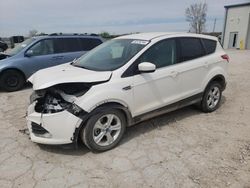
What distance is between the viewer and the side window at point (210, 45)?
506 cm

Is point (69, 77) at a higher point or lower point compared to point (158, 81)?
higher

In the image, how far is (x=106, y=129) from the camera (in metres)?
3.70

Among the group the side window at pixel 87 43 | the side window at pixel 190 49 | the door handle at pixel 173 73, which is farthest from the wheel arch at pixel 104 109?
the side window at pixel 87 43

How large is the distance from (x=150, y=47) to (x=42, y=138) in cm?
224

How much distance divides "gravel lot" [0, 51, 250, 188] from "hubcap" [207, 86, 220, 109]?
1.19 feet

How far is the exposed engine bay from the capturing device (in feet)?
11.3

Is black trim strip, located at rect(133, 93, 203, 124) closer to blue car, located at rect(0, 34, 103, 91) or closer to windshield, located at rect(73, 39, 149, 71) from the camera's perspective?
windshield, located at rect(73, 39, 149, 71)

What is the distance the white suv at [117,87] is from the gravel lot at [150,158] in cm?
30

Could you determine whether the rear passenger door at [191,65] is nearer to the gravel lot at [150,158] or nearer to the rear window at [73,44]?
the gravel lot at [150,158]

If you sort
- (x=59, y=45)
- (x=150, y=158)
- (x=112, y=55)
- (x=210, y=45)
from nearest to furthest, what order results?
(x=150, y=158) < (x=112, y=55) < (x=210, y=45) < (x=59, y=45)

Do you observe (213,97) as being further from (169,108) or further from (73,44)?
(73,44)

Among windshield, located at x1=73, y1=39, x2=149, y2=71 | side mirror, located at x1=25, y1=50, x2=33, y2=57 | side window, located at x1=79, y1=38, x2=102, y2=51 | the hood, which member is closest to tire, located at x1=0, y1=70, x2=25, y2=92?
side mirror, located at x1=25, y1=50, x2=33, y2=57

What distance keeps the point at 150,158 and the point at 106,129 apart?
777 mm

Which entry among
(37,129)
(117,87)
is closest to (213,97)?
(117,87)
